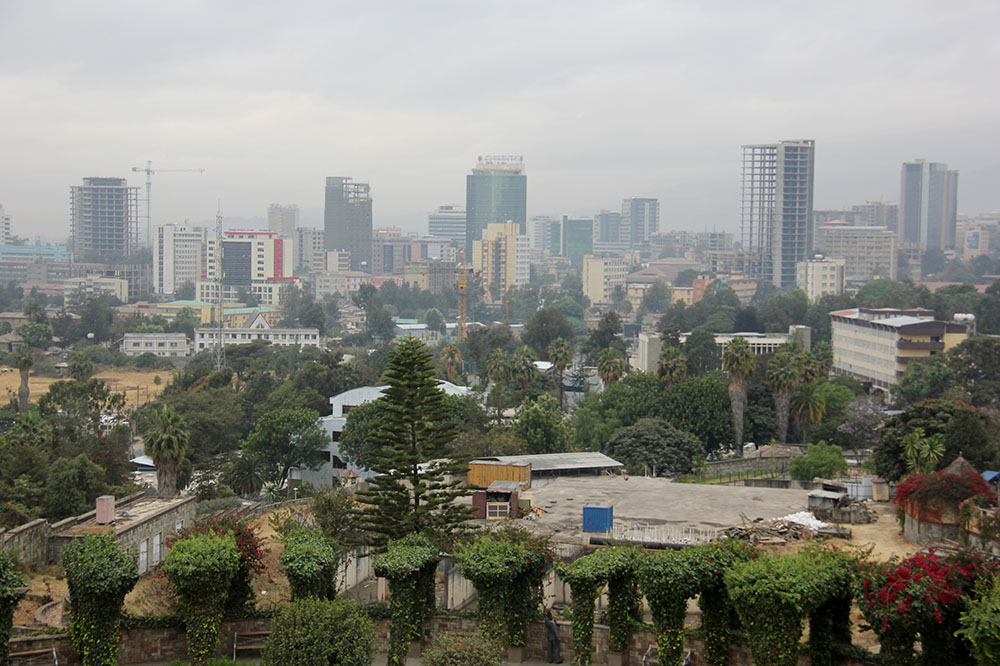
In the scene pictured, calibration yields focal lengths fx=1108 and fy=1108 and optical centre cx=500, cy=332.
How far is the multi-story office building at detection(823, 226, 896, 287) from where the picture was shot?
550 ft

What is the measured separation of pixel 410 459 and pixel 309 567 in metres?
5.20

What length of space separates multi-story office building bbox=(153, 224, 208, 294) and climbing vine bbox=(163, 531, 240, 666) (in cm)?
15359

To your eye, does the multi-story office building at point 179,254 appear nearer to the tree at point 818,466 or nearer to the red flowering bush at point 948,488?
the tree at point 818,466

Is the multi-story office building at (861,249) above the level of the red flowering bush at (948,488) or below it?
above

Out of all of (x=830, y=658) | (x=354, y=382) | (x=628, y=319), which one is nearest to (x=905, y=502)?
(x=830, y=658)

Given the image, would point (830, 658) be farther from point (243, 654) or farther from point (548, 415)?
point (548, 415)

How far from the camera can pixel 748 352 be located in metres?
44.2

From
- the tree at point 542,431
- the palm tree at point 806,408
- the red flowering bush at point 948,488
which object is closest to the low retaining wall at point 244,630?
the red flowering bush at point 948,488

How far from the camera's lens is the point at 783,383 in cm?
4444

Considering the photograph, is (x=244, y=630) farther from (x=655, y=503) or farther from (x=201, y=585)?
(x=655, y=503)

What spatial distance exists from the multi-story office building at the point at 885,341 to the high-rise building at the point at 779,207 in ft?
264

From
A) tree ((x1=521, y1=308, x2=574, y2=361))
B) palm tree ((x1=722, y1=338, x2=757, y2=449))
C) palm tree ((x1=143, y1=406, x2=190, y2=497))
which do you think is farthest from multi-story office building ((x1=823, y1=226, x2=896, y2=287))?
palm tree ((x1=143, y1=406, x2=190, y2=497))

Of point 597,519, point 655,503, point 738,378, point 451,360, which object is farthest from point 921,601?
point 451,360

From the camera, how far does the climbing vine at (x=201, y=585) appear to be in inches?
650
